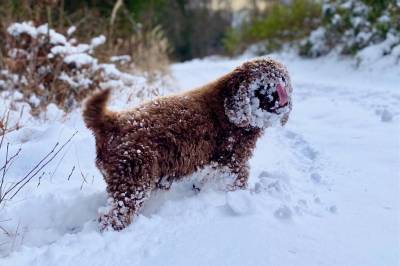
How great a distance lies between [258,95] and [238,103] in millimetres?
159

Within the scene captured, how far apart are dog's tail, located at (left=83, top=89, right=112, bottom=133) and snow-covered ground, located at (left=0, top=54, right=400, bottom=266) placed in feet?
1.74

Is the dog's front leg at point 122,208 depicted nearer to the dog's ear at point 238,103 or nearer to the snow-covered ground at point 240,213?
the snow-covered ground at point 240,213

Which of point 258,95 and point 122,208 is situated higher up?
point 258,95

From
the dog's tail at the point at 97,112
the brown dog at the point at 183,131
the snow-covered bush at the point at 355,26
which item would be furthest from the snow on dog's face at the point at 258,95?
the snow-covered bush at the point at 355,26

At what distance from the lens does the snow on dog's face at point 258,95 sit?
2621 mm

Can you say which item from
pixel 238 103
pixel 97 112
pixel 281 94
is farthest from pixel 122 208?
pixel 281 94

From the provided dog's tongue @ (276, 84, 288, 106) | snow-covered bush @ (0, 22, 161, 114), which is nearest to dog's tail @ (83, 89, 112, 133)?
dog's tongue @ (276, 84, 288, 106)

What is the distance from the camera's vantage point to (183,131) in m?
2.43

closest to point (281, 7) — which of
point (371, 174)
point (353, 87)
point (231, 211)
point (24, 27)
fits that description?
point (353, 87)

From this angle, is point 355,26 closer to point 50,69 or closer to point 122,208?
point 50,69

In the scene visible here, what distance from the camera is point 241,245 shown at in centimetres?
197

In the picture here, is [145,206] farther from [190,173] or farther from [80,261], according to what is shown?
[80,261]

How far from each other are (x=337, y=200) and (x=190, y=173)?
911 millimetres

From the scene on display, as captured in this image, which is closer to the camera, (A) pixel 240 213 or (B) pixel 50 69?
(A) pixel 240 213
